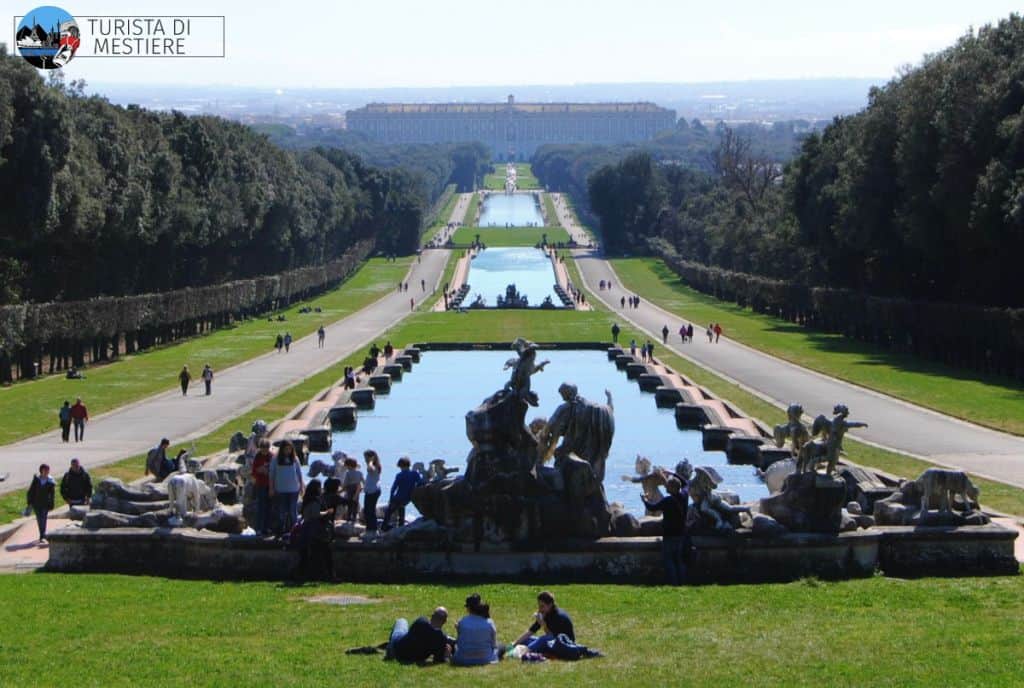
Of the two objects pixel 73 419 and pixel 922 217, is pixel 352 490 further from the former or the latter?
pixel 922 217

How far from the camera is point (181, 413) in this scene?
51906mm

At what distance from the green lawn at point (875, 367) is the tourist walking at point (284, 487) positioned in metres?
25.2

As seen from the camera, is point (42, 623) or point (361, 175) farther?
point (361, 175)

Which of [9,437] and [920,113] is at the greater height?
[920,113]

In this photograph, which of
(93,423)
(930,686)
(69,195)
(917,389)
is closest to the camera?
(930,686)

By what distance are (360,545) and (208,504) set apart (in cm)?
369

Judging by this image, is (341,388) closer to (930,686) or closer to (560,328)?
(560,328)

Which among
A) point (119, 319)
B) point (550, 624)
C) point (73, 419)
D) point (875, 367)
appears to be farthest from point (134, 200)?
point (550, 624)

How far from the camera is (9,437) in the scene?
45.6m

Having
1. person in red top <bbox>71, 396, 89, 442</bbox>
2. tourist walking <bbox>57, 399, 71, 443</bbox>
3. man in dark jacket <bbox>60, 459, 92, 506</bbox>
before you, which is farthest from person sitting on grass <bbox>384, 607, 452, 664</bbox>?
person in red top <bbox>71, 396, 89, 442</bbox>

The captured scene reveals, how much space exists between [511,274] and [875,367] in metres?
85.7

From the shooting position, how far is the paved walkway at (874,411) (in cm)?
3906

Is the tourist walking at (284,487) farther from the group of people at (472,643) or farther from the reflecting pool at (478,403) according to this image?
the reflecting pool at (478,403)

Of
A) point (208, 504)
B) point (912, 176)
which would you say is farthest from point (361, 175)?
point (208, 504)
